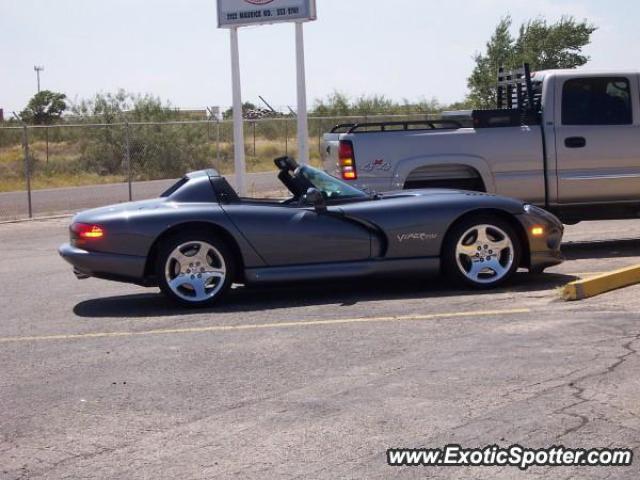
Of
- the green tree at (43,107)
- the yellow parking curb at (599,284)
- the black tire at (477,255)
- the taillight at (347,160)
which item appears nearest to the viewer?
the yellow parking curb at (599,284)

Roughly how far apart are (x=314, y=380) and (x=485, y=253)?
10.9 ft

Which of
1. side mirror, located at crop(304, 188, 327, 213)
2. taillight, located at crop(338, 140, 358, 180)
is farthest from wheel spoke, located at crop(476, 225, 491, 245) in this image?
taillight, located at crop(338, 140, 358, 180)

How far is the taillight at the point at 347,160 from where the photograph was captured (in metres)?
11.3

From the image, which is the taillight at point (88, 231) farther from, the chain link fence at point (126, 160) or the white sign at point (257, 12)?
the chain link fence at point (126, 160)

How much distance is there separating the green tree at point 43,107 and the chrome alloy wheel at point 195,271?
158ft

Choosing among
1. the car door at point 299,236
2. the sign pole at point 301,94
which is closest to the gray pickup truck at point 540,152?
the car door at point 299,236

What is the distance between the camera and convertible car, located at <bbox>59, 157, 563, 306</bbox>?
8.88m

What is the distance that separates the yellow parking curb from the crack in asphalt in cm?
137

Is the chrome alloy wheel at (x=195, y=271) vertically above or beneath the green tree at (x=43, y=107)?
beneath

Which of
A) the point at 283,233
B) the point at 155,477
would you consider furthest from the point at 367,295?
the point at 155,477

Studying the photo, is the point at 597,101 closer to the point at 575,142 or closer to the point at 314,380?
the point at 575,142

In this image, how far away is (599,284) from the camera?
8.69 meters

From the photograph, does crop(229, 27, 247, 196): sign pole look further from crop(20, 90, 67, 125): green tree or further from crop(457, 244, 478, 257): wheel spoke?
crop(20, 90, 67, 125): green tree

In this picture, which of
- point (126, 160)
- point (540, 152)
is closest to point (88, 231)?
point (540, 152)
